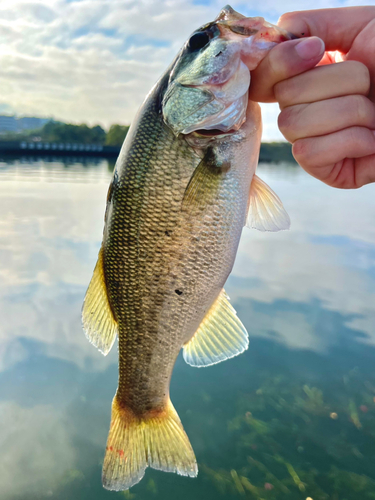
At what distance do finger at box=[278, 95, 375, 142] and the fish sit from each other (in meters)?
0.26

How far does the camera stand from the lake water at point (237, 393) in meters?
4.16

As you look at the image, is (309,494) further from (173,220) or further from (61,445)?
(173,220)

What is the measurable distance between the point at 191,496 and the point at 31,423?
2511 mm

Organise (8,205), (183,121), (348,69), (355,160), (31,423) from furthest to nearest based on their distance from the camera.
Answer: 1. (8,205)
2. (31,423)
3. (355,160)
4. (183,121)
5. (348,69)

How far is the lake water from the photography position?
4.16 meters

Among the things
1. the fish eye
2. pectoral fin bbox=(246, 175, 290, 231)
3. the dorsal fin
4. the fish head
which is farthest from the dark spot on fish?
the dorsal fin

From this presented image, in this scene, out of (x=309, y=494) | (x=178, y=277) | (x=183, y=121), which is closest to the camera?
(x=183, y=121)

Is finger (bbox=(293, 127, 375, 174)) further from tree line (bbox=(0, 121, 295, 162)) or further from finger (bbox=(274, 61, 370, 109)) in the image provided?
tree line (bbox=(0, 121, 295, 162))

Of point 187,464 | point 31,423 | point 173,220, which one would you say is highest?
point 173,220

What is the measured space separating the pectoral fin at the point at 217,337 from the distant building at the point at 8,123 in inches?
6540

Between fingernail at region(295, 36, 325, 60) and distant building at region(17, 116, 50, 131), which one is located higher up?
distant building at region(17, 116, 50, 131)

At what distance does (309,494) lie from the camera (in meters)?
3.96

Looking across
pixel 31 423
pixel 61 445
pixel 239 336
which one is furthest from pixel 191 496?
pixel 239 336

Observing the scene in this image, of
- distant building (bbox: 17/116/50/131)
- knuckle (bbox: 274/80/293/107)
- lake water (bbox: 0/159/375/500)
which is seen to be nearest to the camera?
knuckle (bbox: 274/80/293/107)
